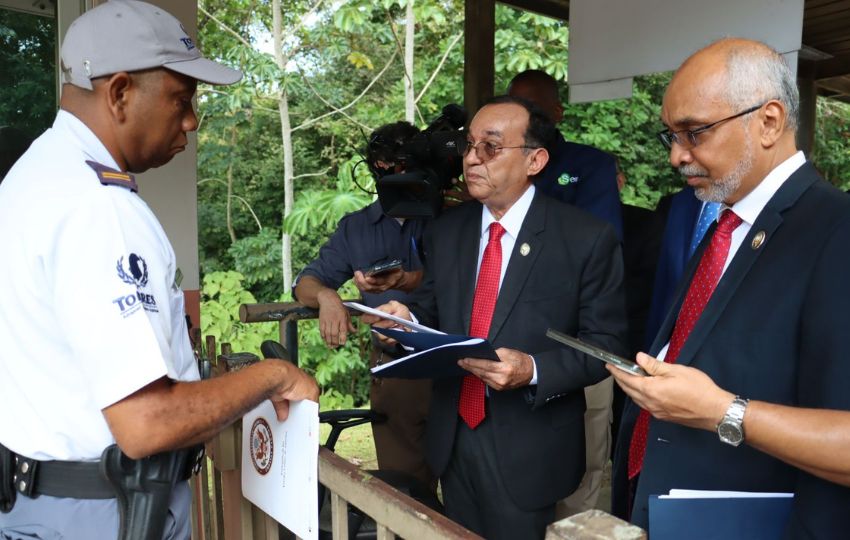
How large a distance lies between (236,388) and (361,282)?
43.9 inches

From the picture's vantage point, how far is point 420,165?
254 centimetres

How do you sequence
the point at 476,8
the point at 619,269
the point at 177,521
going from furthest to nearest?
the point at 476,8 → the point at 619,269 → the point at 177,521

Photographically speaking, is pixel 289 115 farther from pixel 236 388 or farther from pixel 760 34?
pixel 236 388

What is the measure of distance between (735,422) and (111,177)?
1.09 metres

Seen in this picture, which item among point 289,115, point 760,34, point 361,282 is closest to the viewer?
point 361,282

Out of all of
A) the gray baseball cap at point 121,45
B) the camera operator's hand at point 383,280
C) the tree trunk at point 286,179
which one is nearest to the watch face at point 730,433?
the gray baseball cap at point 121,45

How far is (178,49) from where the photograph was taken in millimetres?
1315

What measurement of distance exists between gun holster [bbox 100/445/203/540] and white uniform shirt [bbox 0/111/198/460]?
0.05 m

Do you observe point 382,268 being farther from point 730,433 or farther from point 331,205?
point 331,205

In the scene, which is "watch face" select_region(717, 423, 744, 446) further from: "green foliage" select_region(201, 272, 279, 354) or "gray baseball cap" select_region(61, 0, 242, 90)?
"green foliage" select_region(201, 272, 279, 354)

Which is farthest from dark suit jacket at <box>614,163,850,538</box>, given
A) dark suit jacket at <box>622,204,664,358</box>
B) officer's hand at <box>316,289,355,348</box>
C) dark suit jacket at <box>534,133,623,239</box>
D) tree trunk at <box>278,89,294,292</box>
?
tree trunk at <box>278,89,294,292</box>

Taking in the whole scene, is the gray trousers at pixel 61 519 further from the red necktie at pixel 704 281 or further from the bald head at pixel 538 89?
the bald head at pixel 538 89

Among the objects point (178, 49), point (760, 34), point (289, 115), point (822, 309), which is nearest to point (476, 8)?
point (760, 34)

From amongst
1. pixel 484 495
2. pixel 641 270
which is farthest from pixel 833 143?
pixel 484 495
